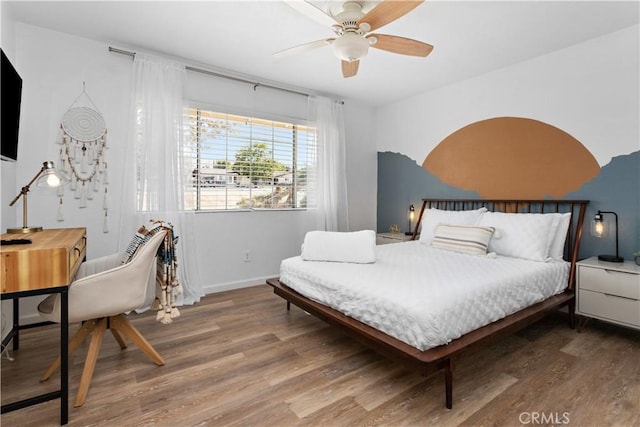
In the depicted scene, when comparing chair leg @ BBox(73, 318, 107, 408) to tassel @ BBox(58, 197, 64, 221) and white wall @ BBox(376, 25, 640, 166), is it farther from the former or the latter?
white wall @ BBox(376, 25, 640, 166)

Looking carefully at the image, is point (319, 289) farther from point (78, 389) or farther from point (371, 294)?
point (78, 389)

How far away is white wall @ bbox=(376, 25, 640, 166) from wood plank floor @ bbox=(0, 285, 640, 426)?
1.77 meters

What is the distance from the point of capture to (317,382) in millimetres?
1976

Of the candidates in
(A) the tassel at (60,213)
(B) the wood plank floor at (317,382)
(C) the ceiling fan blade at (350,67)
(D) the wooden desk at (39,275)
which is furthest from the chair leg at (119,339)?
(C) the ceiling fan blade at (350,67)

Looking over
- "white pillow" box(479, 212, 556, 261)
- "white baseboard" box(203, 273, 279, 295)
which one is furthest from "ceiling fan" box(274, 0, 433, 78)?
"white baseboard" box(203, 273, 279, 295)

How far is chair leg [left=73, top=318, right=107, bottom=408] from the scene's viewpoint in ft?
5.74

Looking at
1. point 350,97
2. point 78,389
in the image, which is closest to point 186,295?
point 78,389

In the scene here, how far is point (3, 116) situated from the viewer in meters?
1.96

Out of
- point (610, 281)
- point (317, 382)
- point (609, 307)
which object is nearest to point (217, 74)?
point (317, 382)

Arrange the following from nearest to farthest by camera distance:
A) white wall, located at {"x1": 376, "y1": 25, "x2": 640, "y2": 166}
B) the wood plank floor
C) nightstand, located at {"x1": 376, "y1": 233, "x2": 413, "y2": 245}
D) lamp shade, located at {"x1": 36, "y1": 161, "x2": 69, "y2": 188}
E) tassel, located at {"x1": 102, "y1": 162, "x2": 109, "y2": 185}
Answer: the wood plank floor < lamp shade, located at {"x1": 36, "y1": 161, "x2": 69, "y2": 188} < white wall, located at {"x1": 376, "y1": 25, "x2": 640, "y2": 166} < tassel, located at {"x1": 102, "y1": 162, "x2": 109, "y2": 185} < nightstand, located at {"x1": 376, "y1": 233, "x2": 413, "y2": 245}

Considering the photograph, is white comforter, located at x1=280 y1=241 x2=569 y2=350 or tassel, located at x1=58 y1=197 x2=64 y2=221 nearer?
white comforter, located at x1=280 y1=241 x2=569 y2=350

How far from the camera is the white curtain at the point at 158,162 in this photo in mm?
3191

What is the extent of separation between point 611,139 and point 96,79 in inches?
189

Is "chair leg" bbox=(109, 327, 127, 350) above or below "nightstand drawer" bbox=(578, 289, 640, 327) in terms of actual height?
below
